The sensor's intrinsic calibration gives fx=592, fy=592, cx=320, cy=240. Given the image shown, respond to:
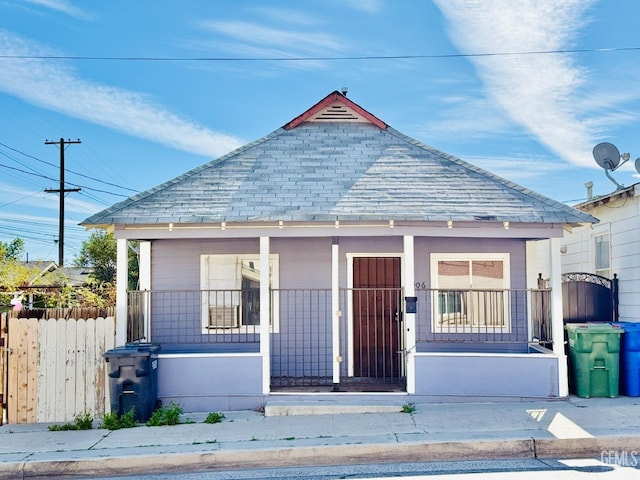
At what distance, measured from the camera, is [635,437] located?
6.91m

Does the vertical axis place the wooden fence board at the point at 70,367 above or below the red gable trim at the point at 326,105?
below

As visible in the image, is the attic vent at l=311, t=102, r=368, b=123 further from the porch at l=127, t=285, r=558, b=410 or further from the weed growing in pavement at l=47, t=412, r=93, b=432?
the weed growing in pavement at l=47, t=412, r=93, b=432

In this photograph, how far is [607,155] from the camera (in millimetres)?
11188

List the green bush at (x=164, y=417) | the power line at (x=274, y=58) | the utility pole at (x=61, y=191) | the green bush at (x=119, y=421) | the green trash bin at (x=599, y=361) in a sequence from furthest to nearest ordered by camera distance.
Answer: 1. the utility pole at (x=61, y=191)
2. the power line at (x=274, y=58)
3. the green trash bin at (x=599, y=361)
4. the green bush at (x=164, y=417)
5. the green bush at (x=119, y=421)

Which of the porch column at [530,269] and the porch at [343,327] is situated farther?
the porch column at [530,269]

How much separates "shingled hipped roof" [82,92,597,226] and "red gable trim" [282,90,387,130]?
0.06 feet

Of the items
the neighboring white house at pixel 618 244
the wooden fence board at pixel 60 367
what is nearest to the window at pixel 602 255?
the neighboring white house at pixel 618 244

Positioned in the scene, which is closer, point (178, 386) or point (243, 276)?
point (178, 386)

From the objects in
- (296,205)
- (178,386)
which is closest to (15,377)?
(178,386)

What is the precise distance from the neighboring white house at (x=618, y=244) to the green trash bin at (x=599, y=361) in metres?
1.31

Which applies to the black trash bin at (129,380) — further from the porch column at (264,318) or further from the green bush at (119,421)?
the porch column at (264,318)

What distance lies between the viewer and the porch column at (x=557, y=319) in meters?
8.80

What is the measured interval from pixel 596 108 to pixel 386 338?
11.1 m

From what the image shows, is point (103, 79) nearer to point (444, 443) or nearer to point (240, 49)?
point (240, 49)
